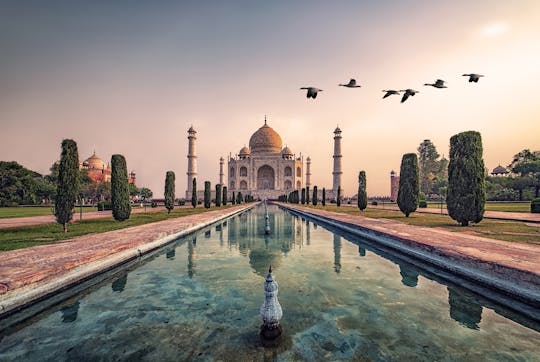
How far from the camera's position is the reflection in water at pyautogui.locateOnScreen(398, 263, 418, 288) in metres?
4.43

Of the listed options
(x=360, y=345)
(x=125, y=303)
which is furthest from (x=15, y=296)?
(x=360, y=345)

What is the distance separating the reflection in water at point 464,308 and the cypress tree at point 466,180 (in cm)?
751

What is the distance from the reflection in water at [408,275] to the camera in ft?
14.5

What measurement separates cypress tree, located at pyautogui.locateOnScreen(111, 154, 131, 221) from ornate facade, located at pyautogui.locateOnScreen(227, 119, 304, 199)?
44.0m

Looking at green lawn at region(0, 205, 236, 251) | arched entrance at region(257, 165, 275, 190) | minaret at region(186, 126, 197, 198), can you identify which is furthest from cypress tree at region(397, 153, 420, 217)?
arched entrance at region(257, 165, 275, 190)

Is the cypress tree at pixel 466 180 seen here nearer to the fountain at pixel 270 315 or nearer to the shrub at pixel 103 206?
the fountain at pixel 270 315

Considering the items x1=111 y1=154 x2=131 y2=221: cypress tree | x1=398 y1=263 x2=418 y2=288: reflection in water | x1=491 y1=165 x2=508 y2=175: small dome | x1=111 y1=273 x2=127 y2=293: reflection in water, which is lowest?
x1=398 y1=263 x2=418 y2=288: reflection in water

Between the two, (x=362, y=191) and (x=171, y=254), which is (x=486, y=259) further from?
(x=362, y=191)

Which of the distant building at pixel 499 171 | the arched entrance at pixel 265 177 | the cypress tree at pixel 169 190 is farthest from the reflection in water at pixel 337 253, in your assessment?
the distant building at pixel 499 171

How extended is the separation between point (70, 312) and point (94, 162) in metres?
63.5

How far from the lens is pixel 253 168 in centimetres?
5809

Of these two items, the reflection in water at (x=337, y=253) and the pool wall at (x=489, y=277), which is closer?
the pool wall at (x=489, y=277)

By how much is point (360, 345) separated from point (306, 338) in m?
0.48

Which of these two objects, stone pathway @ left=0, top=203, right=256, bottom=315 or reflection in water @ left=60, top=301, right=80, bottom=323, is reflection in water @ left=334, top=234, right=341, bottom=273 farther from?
stone pathway @ left=0, top=203, right=256, bottom=315
